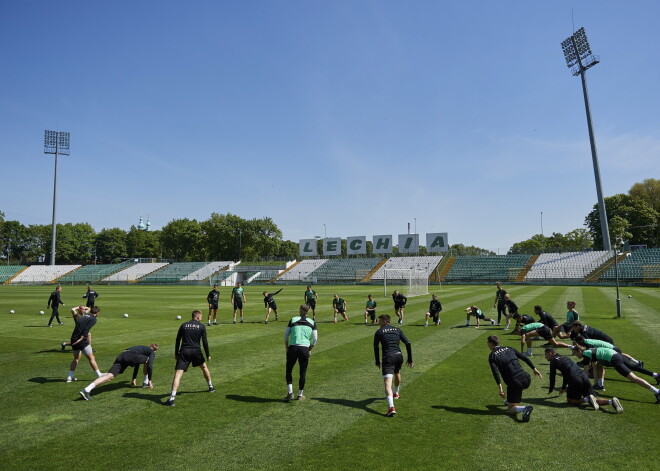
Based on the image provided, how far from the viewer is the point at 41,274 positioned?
93.5 metres

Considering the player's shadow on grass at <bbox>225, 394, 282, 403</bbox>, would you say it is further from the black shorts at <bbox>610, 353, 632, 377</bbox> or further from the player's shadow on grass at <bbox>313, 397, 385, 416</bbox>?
the black shorts at <bbox>610, 353, 632, 377</bbox>

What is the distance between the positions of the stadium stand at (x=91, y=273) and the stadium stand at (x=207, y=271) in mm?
20289

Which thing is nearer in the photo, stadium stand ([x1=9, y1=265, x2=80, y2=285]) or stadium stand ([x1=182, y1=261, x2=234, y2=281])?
stadium stand ([x1=182, y1=261, x2=234, y2=281])

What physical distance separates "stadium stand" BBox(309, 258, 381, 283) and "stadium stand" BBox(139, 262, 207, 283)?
28.4 meters

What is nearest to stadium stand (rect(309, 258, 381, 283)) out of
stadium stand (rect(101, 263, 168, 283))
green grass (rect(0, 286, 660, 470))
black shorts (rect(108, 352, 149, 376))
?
stadium stand (rect(101, 263, 168, 283))

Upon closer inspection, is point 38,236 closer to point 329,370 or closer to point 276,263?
point 276,263

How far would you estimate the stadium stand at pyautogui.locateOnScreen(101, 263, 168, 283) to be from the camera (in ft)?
293

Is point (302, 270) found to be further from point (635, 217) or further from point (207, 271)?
point (635, 217)

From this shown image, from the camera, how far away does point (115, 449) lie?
21.9ft

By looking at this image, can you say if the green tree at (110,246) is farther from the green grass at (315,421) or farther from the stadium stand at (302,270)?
the green grass at (315,421)

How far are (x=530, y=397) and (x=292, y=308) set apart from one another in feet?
68.2

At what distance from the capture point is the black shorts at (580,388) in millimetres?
8617

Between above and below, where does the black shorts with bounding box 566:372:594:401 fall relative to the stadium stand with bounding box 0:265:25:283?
below

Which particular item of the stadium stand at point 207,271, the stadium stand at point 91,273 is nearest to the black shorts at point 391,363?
the stadium stand at point 207,271
